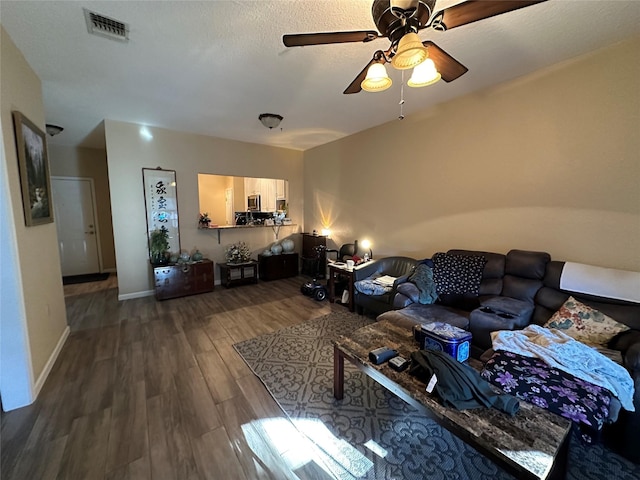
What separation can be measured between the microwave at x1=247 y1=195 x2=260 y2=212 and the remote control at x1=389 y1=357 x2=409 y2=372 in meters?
5.15

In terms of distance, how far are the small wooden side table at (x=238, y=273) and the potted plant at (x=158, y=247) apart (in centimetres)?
97

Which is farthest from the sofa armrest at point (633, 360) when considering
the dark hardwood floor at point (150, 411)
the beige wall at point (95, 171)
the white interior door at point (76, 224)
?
the white interior door at point (76, 224)

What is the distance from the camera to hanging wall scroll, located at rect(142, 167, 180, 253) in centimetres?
410

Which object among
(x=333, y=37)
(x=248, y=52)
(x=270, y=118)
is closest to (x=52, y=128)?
(x=270, y=118)

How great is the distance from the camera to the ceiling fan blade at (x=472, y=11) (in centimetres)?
116

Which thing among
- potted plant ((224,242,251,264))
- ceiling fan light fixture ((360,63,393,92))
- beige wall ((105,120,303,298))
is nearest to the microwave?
beige wall ((105,120,303,298))

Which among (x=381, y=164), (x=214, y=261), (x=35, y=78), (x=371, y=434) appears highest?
(x=35, y=78)

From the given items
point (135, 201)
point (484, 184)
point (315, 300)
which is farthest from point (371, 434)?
point (135, 201)

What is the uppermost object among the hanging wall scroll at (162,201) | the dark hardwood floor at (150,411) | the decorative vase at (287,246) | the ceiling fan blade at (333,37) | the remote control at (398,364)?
the ceiling fan blade at (333,37)

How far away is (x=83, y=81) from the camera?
2.58 m

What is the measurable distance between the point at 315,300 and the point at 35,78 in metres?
3.89

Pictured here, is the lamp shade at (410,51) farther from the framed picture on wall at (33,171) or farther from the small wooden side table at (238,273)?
the small wooden side table at (238,273)

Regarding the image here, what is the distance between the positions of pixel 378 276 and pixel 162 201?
3.61 metres

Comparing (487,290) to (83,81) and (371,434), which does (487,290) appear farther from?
(83,81)
